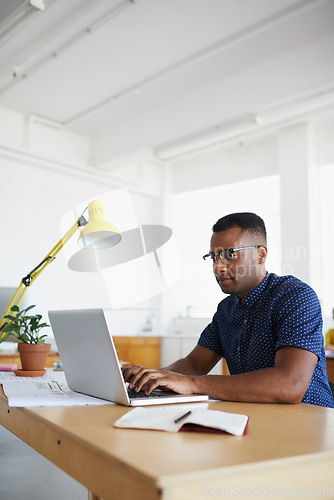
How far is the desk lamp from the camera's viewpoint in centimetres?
210

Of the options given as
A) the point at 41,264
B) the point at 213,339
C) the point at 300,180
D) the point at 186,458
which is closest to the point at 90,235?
the point at 41,264

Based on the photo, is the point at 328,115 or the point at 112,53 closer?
the point at 112,53

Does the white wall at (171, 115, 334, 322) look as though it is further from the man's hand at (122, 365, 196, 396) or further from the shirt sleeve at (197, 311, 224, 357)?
the man's hand at (122, 365, 196, 396)

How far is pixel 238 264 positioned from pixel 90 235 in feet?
2.90

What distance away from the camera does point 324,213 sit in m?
5.62

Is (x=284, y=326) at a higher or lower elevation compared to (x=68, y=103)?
lower

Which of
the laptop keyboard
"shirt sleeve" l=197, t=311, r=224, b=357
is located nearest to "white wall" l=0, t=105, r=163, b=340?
"shirt sleeve" l=197, t=311, r=224, b=357

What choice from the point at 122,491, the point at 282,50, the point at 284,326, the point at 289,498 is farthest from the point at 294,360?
the point at 282,50

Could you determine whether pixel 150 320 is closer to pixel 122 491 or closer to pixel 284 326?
pixel 284 326

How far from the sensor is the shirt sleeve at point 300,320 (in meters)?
1.41

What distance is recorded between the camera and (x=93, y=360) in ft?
4.07

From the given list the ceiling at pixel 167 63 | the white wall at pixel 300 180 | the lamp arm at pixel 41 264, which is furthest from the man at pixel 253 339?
the white wall at pixel 300 180

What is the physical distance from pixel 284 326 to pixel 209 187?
5396mm

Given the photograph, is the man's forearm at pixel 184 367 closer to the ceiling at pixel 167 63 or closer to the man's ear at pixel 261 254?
the man's ear at pixel 261 254
